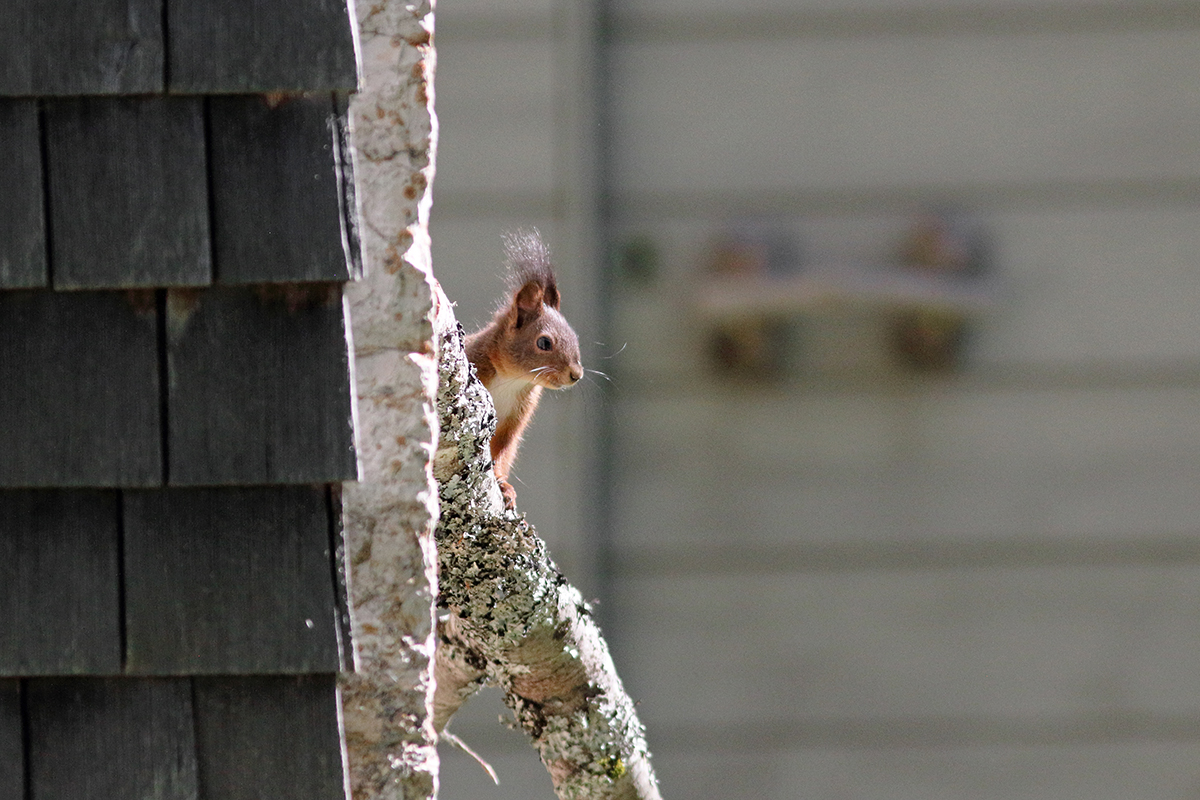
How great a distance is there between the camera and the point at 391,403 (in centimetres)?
92

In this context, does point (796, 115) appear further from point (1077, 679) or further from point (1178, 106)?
point (1077, 679)

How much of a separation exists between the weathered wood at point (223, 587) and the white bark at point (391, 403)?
6 cm

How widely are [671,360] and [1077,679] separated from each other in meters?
1.26

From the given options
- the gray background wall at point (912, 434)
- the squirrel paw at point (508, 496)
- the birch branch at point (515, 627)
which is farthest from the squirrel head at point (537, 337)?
the gray background wall at point (912, 434)

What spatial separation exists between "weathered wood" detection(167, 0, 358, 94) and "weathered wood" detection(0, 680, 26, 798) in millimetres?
436

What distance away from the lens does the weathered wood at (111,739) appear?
2.81 ft

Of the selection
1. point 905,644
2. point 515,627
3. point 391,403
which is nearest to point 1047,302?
point 905,644

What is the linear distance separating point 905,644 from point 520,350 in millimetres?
1518

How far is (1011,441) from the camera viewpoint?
9.62ft

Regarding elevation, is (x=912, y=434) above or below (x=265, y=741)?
below

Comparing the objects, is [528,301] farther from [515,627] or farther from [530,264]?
[515,627]

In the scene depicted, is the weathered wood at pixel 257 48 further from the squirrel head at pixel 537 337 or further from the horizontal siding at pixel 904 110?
the horizontal siding at pixel 904 110

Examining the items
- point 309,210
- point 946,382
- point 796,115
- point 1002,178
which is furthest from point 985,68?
point 309,210

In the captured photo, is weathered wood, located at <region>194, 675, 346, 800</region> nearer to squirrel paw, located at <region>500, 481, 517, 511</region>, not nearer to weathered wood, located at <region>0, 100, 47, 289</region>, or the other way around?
weathered wood, located at <region>0, 100, 47, 289</region>
